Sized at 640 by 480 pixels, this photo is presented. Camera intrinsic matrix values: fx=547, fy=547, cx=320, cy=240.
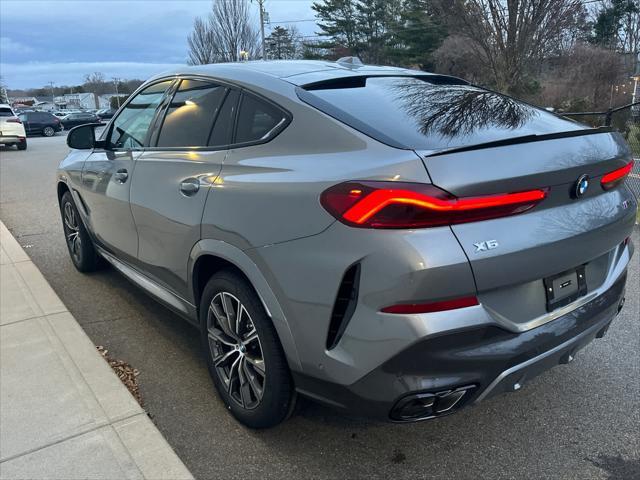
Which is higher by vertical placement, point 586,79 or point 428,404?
point 586,79

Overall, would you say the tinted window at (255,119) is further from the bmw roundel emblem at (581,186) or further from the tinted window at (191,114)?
the bmw roundel emblem at (581,186)

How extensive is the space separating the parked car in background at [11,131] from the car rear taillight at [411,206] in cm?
2108

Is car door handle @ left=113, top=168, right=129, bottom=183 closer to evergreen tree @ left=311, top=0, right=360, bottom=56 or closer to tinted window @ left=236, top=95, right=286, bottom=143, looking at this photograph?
tinted window @ left=236, top=95, right=286, bottom=143

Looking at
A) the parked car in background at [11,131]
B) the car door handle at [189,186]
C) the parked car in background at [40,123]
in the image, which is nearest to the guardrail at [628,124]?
the car door handle at [189,186]

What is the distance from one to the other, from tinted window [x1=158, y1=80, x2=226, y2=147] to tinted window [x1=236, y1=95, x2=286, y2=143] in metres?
0.27

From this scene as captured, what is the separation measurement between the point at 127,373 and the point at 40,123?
34851mm

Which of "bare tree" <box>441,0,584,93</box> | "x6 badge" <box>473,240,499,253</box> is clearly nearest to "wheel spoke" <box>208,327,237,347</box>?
"x6 badge" <box>473,240,499,253</box>

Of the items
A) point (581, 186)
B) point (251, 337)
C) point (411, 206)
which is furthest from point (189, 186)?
point (581, 186)

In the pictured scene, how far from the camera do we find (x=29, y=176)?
39.9 feet

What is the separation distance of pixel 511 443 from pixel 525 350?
0.79 metres

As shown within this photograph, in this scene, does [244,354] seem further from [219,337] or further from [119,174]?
[119,174]

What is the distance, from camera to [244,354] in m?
2.64

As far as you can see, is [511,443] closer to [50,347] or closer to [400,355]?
[400,355]

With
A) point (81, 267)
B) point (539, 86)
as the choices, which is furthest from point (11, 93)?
point (81, 267)
